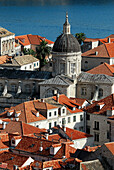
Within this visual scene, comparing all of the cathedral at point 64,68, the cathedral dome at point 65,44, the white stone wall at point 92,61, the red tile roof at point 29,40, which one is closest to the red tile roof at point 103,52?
the white stone wall at point 92,61

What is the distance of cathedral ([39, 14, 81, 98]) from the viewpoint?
320 feet

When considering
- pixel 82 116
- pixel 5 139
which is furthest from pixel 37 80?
pixel 5 139

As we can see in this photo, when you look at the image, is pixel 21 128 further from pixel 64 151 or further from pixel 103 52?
pixel 103 52

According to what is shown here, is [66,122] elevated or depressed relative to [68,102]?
depressed

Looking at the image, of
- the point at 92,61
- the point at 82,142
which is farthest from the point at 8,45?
the point at 82,142

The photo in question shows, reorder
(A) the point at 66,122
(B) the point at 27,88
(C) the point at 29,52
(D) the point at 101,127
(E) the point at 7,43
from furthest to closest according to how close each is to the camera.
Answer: (E) the point at 7,43 → (C) the point at 29,52 → (B) the point at 27,88 → (A) the point at 66,122 → (D) the point at 101,127

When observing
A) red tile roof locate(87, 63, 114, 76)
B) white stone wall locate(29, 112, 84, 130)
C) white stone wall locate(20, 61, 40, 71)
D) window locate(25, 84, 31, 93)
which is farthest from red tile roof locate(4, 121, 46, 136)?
white stone wall locate(20, 61, 40, 71)

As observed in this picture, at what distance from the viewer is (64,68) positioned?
9925 cm

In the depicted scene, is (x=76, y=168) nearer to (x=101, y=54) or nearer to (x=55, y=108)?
(x=55, y=108)

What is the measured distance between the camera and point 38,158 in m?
69.6

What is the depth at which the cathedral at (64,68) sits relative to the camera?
9744 cm

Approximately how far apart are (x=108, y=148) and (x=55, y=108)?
23500 mm

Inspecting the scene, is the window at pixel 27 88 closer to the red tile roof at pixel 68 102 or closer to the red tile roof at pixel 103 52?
the red tile roof at pixel 68 102

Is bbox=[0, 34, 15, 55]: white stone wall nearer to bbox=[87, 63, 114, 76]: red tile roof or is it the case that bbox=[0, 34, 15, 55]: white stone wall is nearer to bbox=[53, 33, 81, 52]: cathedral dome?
bbox=[87, 63, 114, 76]: red tile roof
